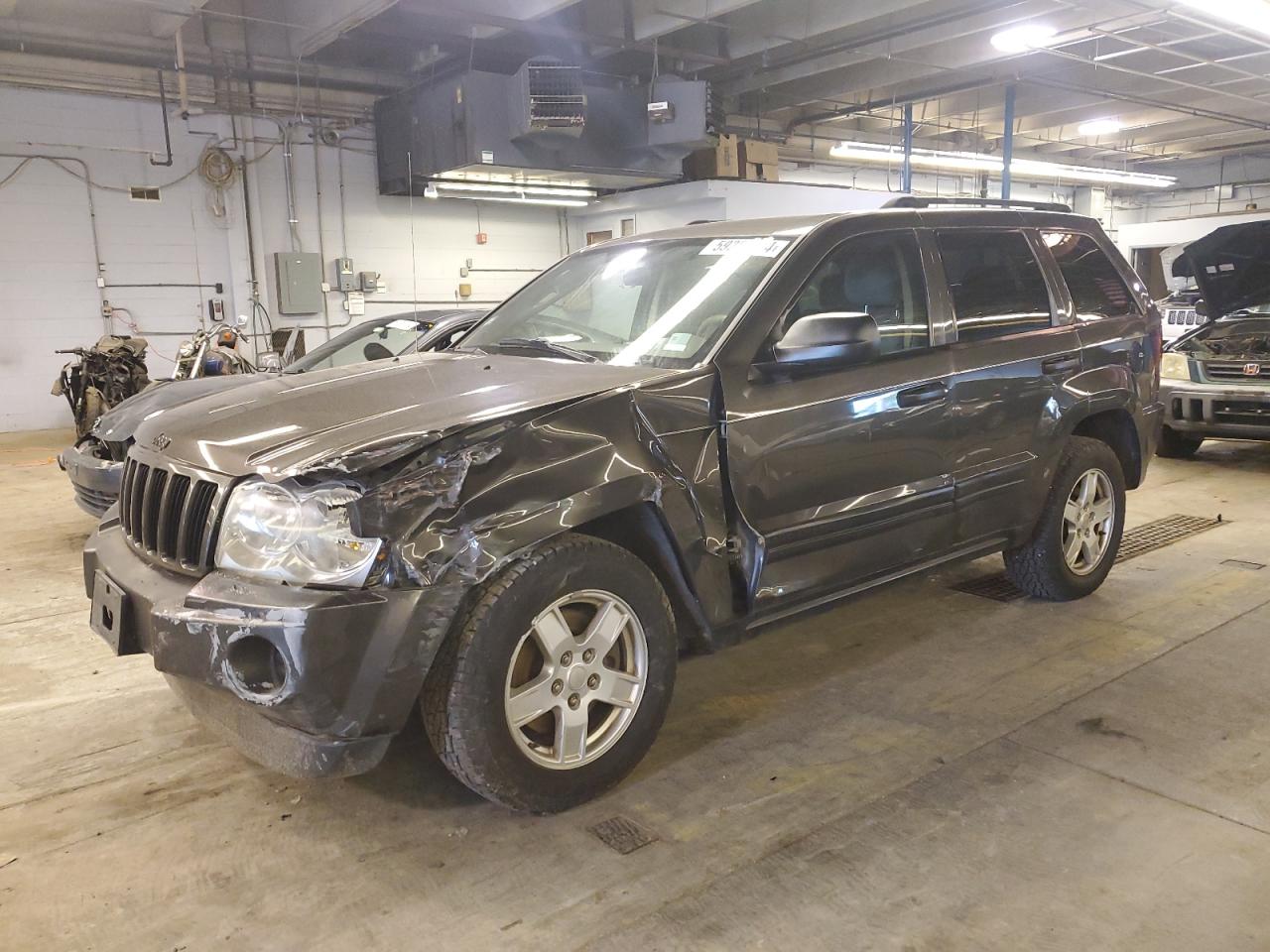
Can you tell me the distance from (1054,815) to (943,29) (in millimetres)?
9954

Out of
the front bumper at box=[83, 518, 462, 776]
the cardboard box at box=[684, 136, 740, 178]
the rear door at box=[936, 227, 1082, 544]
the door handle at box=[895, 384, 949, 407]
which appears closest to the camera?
the front bumper at box=[83, 518, 462, 776]

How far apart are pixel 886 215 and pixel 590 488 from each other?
67.6 inches

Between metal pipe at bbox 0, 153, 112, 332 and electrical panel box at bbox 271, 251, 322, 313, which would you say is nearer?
metal pipe at bbox 0, 153, 112, 332

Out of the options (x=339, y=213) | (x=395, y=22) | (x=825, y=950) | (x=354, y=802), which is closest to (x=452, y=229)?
(x=339, y=213)

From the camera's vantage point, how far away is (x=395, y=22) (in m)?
10.2

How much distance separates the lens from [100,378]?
27.0 feet

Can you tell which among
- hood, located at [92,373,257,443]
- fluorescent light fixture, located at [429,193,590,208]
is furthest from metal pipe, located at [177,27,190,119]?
hood, located at [92,373,257,443]

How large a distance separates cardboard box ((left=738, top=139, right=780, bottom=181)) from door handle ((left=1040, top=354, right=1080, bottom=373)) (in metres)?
8.85

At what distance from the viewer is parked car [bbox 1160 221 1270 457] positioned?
722 centimetres

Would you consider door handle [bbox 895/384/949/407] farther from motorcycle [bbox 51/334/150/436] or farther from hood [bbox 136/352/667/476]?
motorcycle [bbox 51/334/150/436]

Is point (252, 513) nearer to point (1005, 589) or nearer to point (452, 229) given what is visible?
point (1005, 589)

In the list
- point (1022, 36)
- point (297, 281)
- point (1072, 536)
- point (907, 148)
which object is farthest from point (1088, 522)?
point (297, 281)

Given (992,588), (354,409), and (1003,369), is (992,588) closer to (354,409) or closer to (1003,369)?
(1003,369)

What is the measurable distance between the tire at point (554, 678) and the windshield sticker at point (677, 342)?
0.71 meters
